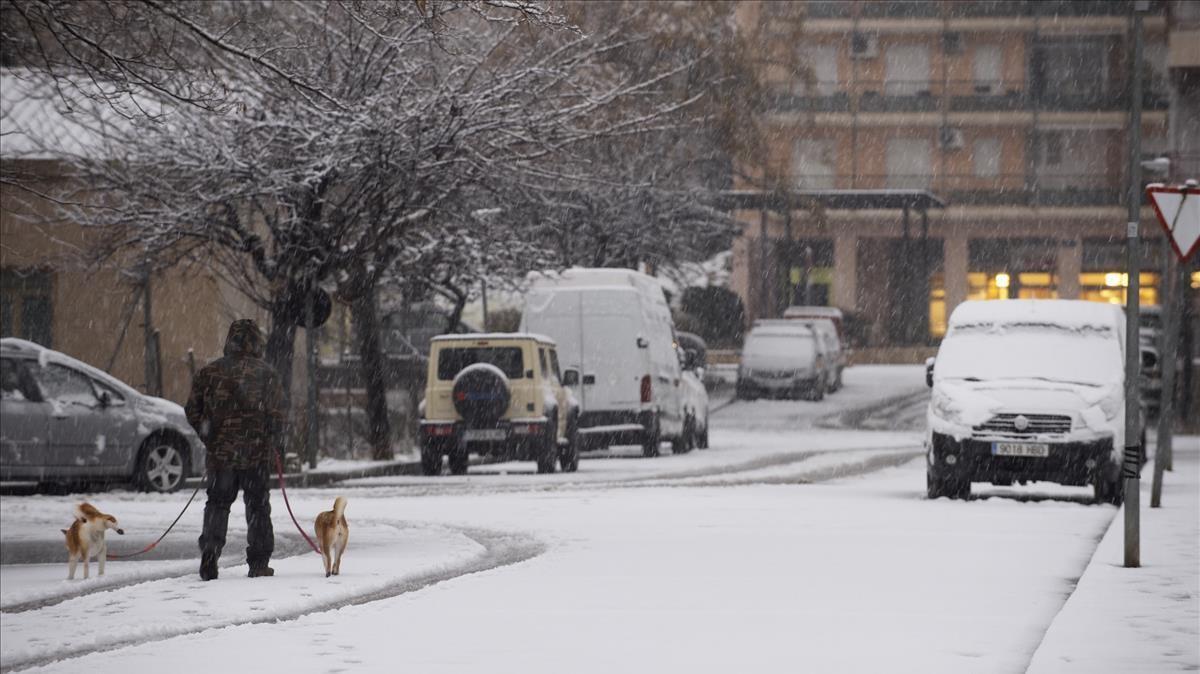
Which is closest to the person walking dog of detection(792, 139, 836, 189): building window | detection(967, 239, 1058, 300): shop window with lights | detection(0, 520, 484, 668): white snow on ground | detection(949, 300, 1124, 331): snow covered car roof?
detection(0, 520, 484, 668): white snow on ground

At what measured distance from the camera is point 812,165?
247 ft

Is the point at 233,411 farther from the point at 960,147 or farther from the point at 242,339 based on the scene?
the point at 960,147

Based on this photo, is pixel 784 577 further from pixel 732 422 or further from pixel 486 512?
pixel 732 422

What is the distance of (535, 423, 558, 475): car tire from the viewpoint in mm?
26078

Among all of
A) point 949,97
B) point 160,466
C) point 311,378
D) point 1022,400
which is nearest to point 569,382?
point 311,378

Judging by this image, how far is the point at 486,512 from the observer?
19219 mm

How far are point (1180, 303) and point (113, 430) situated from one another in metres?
26.2

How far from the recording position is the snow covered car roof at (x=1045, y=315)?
2225 centimetres

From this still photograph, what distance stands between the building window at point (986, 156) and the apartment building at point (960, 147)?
0.05m

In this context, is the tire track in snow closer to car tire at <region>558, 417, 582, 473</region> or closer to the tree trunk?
car tire at <region>558, 417, 582, 473</region>

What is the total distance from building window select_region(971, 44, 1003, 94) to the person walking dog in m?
64.3

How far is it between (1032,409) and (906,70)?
5626 centimetres

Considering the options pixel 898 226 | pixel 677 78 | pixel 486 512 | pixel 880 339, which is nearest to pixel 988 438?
pixel 486 512

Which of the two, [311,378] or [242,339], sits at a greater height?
[242,339]
